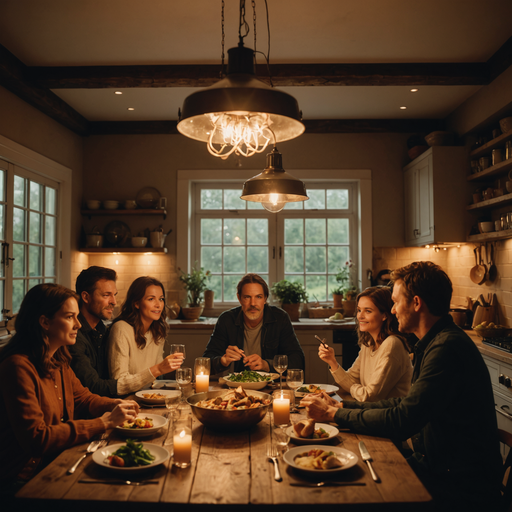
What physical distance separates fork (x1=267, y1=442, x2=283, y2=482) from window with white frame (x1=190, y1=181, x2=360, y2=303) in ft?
12.1

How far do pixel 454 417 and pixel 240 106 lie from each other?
125 centimetres

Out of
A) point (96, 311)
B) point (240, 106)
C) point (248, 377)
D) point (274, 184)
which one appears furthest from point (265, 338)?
point (240, 106)

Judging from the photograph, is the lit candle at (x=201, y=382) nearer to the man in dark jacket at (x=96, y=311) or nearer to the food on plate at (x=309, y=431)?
the man in dark jacket at (x=96, y=311)

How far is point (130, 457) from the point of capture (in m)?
1.40

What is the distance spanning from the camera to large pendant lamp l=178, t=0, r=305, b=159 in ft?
4.70

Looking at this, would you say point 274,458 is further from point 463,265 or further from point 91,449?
point 463,265

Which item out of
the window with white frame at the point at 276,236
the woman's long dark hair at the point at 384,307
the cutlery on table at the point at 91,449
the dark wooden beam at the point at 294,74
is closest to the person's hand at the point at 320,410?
the woman's long dark hair at the point at 384,307

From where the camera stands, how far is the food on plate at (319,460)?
138 cm

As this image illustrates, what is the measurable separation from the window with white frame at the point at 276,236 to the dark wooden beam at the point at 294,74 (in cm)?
166

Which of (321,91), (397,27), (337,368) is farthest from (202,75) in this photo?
(337,368)

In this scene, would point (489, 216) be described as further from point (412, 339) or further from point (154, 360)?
point (154, 360)

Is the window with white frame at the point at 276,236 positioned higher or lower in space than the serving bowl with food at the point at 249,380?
higher

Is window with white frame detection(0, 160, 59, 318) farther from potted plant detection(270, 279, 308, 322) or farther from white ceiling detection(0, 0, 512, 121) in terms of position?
potted plant detection(270, 279, 308, 322)

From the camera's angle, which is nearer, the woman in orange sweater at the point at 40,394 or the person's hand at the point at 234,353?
the woman in orange sweater at the point at 40,394
